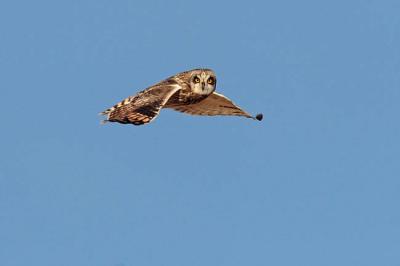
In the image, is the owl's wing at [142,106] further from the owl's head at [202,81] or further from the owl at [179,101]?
the owl's head at [202,81]

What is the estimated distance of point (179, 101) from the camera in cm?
5625

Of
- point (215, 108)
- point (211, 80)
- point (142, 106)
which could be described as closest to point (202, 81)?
point (211, 80)

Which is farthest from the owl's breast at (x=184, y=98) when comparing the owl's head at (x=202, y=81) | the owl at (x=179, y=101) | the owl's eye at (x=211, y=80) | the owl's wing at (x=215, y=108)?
the owl's wing at (x=215, y=108)

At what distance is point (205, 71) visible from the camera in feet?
184

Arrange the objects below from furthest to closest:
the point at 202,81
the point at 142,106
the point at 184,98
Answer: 1. the point at 184,98
2. the point at 202,81
3. the point at 142,106

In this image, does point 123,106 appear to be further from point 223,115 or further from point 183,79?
point 223,115

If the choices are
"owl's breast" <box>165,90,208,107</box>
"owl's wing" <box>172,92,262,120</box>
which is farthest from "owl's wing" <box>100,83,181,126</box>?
"owl's wing" <box>172,92,262,120</box>

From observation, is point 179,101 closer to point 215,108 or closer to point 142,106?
point 215,108

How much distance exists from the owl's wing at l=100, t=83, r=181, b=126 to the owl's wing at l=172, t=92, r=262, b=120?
4.05 m

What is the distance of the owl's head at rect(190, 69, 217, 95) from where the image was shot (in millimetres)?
55906

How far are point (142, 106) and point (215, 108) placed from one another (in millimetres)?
9301

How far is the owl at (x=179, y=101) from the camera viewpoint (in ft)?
165

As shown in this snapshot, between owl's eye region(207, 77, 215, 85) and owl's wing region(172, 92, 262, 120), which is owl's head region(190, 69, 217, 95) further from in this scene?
owl's wing region(172, 92, 262, 120)

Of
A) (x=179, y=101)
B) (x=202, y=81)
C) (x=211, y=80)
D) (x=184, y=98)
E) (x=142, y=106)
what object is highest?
(x=211, y=80)
